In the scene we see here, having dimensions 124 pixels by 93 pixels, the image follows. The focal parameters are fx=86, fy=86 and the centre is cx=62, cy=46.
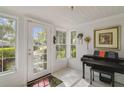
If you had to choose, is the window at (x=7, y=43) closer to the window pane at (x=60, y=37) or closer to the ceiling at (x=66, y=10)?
the ceiling at (x=66, y=10)

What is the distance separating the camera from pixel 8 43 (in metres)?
2.16

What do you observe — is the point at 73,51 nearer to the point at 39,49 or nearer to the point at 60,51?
the point at 60,51

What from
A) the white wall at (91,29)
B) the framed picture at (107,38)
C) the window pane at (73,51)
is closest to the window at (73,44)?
the window pane at (73,51)

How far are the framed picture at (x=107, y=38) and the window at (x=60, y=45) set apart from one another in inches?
59.2

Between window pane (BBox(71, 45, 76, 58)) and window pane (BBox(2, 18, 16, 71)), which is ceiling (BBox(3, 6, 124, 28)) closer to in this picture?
window pane (BBox(2, 18, 16, 71))

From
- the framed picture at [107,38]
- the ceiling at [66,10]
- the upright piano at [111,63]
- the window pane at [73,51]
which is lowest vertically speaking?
the upright piano at [111,63]

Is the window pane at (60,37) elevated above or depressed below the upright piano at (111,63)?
above

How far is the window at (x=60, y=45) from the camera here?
376cm

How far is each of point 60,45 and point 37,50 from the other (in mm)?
1288

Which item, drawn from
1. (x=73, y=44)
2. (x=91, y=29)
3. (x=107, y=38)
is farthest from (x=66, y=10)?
(x=73, y=44)

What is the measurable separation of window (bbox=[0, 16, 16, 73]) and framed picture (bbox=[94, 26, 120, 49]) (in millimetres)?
2617

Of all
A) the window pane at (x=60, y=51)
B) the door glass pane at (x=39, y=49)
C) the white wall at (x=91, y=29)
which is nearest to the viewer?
the white wall at (x=91, y=29)

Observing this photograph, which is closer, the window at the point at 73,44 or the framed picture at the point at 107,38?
the framed picture at the point at 107,38

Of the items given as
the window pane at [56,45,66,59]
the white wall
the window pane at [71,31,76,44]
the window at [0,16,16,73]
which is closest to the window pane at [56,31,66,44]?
the window pane at [56,45,66,59]
